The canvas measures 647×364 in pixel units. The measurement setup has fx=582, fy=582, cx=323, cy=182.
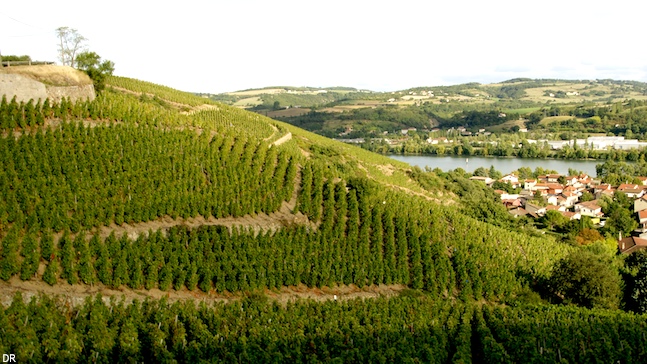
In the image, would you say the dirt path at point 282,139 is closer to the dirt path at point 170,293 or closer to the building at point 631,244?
the dirt path at point 170,293

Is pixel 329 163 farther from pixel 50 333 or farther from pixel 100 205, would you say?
pixel 50 333

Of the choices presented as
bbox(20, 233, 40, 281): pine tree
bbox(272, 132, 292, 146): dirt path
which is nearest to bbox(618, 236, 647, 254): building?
bbox(272, 132, 292, 146): dirt path

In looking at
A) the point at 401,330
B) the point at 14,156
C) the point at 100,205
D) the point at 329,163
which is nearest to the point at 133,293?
the point at 100,205

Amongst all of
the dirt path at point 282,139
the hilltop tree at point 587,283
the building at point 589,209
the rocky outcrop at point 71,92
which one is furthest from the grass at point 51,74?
the building at point 589,209

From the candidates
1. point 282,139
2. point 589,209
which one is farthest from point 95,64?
point 589,209

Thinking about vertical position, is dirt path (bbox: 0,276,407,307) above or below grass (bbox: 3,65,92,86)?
below

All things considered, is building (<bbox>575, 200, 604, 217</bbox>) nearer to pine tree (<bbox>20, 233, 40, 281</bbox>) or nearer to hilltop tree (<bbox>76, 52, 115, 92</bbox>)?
hilltop tree (<bbox>76, 52, 115, 92</bbox>)

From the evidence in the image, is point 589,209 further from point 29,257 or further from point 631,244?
point 29,257
